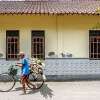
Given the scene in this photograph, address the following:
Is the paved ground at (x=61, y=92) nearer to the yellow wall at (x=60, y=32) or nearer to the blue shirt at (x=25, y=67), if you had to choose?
the blue shirt at (x=25, y=67)

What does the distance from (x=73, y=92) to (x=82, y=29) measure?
5026 millimetres

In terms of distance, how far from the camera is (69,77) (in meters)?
19.7

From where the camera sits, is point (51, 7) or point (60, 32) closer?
point (60, 32)

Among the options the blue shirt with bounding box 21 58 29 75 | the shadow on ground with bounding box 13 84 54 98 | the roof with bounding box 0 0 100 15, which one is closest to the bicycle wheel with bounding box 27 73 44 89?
the shadow on ground with bounding box 13 84 54 98

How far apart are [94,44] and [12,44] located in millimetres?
4018

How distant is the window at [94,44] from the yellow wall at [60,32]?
0.74 feet

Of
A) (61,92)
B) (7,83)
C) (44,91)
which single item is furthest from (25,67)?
(7,83)

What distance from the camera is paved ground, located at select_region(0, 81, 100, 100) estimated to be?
1481cm

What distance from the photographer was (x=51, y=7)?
822 inches

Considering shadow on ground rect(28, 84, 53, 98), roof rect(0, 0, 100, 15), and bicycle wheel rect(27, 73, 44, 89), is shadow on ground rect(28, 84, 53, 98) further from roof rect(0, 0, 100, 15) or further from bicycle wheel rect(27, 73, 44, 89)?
roof rect(0, 0, 100, 15)

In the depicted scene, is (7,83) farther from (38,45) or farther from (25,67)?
(38,45)

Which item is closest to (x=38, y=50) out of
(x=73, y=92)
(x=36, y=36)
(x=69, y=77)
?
(x=36, y=36)

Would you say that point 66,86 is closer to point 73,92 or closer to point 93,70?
point 73,92

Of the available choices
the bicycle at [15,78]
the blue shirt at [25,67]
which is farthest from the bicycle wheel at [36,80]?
the blue shirt at [25,67]
